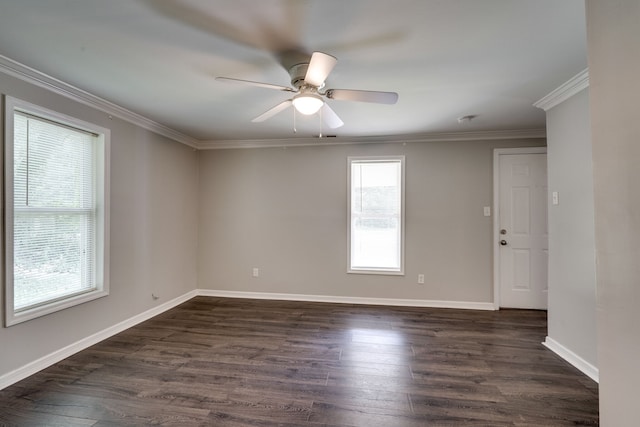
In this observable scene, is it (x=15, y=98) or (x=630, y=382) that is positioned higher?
(x=15, y=98)

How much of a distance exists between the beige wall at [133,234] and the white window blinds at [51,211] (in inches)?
6.7

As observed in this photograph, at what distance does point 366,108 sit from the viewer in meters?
2.84

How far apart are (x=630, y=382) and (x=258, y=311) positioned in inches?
133

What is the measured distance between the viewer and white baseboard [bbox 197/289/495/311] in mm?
3773

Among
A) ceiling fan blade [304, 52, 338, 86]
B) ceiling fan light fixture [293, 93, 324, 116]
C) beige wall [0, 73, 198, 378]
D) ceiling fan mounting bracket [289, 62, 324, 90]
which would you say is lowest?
beige wall [0, 73, 198, 378]

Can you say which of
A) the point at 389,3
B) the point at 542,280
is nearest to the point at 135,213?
the point at 389,3

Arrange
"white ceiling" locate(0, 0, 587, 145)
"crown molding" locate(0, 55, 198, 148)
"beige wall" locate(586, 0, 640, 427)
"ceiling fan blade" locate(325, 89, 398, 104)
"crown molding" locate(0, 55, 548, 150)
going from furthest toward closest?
1. "crown molding" locate(0, 55, 548, 150)
2. "crown molding" locate(0, 55, 198, 148)
3. "ceiling fan blade" locate(325, 89, 398, 104)
4. "white ceiling" locate(0, 0, 587, 145)
5. "beige wall" locate(586, 0, 640, 427)

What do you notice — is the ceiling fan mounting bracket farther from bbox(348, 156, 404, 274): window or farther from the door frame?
the door frame

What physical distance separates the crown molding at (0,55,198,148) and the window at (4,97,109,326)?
0.19 meters

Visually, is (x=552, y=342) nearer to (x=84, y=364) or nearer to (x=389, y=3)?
(x=389, y=3)

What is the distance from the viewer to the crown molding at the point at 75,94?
2045 millimetres

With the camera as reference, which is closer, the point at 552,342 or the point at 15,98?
the point at 15,98

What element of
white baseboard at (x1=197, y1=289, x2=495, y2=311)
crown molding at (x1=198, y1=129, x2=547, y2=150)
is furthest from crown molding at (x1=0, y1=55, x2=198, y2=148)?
white baseboard at (x1=197, y1=289, x2=495, y2=311)

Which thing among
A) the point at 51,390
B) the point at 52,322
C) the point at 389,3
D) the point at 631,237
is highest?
the point at 389,3
